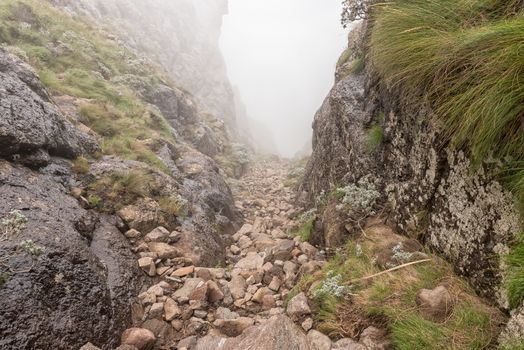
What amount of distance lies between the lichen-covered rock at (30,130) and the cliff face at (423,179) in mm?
6177

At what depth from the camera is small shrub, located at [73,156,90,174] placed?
732 centimetres

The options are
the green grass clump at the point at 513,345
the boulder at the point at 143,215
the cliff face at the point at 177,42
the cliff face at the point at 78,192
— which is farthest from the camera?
the cliff face at the point at 177,42

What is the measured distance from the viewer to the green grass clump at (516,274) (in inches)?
118

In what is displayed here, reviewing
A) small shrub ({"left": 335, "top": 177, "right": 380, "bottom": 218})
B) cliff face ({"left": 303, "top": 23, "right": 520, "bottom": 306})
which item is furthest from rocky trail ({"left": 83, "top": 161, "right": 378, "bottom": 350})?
cliff face ({"left": 303, "top": 23, "right": 520, "bottom": 306})

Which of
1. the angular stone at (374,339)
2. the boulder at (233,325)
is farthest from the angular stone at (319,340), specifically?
the boulder at (233,325)

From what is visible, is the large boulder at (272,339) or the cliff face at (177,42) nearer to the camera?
the large boulder at (272,339)

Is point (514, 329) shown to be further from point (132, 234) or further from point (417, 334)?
point (132, 234)

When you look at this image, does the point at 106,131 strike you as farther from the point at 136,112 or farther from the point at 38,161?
the point at 38,161

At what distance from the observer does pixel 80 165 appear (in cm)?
739

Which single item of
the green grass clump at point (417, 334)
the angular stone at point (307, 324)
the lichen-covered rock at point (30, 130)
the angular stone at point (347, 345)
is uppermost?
the lichen-covered rock at point (30, 130)

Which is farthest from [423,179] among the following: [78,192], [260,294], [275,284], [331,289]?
[78,192]

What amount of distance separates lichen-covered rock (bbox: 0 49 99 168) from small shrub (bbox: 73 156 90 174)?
0.85 feet

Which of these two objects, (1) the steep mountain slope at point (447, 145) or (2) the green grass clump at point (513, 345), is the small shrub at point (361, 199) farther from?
(2) the green grass clump at point (513, 345)

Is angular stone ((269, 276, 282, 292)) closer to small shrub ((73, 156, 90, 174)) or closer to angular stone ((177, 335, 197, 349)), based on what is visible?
angular stone ((177, 335, 197, 349))
